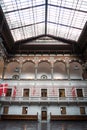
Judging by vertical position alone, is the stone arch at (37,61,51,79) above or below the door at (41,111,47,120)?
above

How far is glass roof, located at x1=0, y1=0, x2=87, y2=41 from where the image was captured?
20.2 metres

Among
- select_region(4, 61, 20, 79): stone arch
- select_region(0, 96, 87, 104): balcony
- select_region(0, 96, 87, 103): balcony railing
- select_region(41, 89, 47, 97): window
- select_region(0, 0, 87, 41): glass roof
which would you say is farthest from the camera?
select_region(4, 61, 20, 79): stone arch

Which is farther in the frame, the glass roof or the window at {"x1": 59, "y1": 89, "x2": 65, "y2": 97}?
the window at {"x1": 59, "y1": 89, "x2": 65, "y2": 97}

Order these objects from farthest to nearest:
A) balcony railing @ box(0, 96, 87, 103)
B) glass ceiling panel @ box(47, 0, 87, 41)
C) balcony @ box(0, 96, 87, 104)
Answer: balcony railing @ box(0, 96, 87, 103)
balcony @ box(0, 96, 87, 104)
glass ceiling panel @ box(47, 0, 87, 41)

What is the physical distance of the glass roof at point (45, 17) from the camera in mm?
20250

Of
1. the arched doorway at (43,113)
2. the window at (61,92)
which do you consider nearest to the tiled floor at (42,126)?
the arched doorway at (43,113)

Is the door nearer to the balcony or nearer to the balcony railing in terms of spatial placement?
the balcony

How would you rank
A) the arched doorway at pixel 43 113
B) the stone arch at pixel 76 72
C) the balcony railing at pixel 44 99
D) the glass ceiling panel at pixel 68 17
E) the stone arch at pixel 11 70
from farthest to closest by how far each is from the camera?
the stone arch at pixel 11 70, the stone arch at pixel 76 72, the balcony railing at pixel 44 99, the arched doorway at pixel 43 113, the glass ceiling panel at pixel 68 17

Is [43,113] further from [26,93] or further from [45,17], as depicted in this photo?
[45,17]

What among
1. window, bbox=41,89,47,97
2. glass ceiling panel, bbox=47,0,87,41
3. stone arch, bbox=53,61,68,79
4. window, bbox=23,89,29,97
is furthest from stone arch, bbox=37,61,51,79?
glass ceiling panel, bbox=47,0,87,41

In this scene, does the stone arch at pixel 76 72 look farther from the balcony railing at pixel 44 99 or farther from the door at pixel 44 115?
the door at pixel 44 115

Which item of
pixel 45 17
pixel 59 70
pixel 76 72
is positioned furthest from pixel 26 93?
pixel 45 17

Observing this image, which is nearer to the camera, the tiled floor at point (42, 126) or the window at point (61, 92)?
the tiled floor at point (42, 126)

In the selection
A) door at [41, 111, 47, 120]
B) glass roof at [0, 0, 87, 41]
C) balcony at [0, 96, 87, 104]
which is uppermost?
glass roof at [0, 0, 87, 41]
